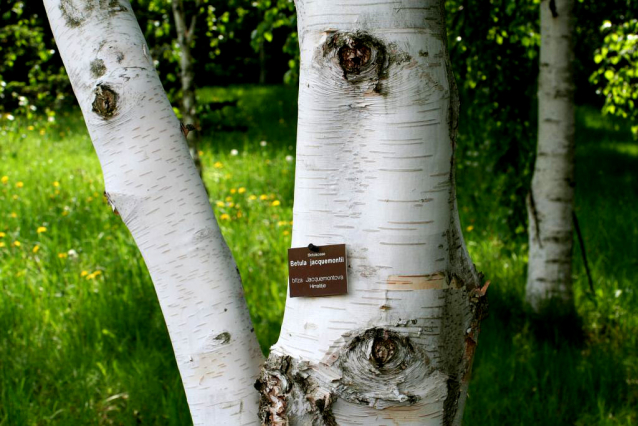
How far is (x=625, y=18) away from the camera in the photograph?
145 inches

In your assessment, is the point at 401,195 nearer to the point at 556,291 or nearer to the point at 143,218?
the point at 143,218

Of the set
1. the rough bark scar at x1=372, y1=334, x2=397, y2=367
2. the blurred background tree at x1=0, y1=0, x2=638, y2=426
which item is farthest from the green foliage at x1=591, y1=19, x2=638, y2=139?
the rough bark scar at x1=372, y1=334, x2=397, y2=367

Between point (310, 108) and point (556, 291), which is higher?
point (310, 108)

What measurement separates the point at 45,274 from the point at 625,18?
371 centimetres

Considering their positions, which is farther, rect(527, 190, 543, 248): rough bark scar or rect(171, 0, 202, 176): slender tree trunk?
rect(171, 0, 202, 176): slender tree trunk

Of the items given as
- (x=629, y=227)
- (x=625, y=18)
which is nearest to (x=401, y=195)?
(x=625, y=18)

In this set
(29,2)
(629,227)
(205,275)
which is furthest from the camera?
(29,2)

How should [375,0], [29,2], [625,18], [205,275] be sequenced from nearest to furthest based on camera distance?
[375,0]
[205,275]
[625,18]
[29,2]

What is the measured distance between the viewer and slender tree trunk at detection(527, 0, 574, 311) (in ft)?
9.71

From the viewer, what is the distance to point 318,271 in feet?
3.38

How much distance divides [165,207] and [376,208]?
0.40 meters

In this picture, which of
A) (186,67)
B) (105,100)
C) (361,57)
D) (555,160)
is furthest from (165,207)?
(186,67)

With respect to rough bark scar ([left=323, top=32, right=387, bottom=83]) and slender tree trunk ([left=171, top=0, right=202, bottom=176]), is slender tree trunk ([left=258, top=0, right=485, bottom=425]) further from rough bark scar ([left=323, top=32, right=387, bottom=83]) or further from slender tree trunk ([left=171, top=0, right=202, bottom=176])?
slender tree trunk ([left=171, top=0, right=202, bottom=176])

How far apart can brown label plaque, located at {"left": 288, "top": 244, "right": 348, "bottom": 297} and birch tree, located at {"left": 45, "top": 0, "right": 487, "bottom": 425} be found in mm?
18
